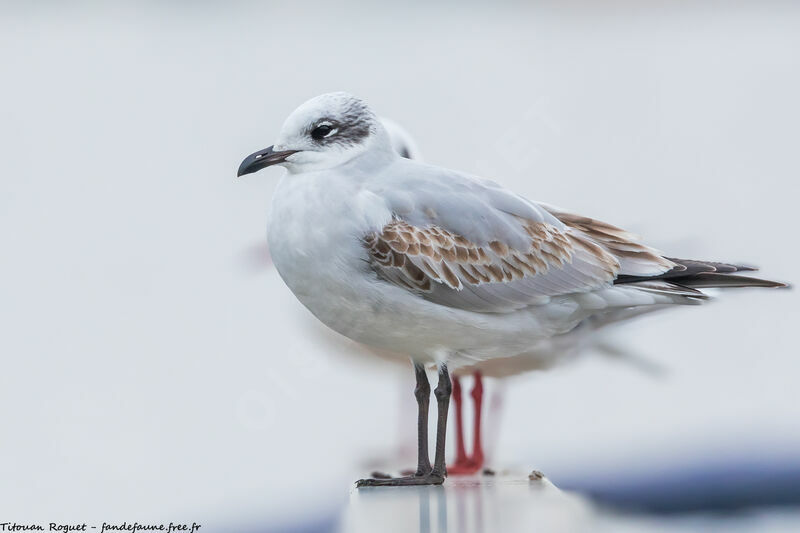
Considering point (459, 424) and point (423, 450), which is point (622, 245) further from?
point (459, 424)

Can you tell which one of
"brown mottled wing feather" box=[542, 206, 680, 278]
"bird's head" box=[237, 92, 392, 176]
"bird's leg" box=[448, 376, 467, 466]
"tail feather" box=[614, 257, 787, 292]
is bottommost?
"bird's leg" box=[448, 376, 467, 466]

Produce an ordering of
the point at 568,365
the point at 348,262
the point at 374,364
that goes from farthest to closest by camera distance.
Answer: the point at 374,364, the point at 568,365, the point at 348,262

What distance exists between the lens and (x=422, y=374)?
2035mm

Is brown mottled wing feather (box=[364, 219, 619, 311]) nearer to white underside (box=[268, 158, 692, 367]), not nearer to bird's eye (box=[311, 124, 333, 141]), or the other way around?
white underside (box=[268, 158, 692, 367])

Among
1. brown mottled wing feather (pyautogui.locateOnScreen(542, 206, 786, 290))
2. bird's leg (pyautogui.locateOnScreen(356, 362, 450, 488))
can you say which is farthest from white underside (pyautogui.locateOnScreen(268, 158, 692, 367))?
brown mottled wing feather (pyautogui.locateOnScreen(542, 206, 786, 290))

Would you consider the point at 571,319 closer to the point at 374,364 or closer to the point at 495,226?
the point at 495,226

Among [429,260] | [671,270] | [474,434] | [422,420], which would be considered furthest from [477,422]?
[429,260]

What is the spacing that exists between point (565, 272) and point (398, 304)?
1.11 feet

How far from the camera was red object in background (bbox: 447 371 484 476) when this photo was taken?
2.89 meters

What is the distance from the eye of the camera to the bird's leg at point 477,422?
9.59ft

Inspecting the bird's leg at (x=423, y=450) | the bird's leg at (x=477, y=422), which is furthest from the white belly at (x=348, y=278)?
the bird's leg at (x=477, y=422)

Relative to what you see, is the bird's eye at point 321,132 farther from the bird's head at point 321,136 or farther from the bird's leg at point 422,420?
the bird's leg at point 422,420

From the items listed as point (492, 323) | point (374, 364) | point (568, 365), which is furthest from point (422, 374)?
point (374, 364)

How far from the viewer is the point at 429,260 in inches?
71.9
